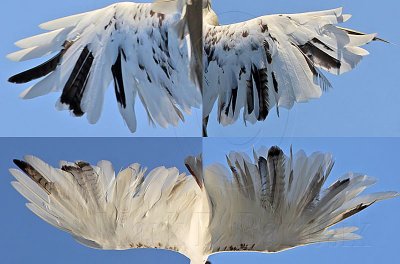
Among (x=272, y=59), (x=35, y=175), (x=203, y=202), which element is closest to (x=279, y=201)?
(x=203, y=202)

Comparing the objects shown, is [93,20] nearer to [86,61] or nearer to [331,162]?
[86,61]

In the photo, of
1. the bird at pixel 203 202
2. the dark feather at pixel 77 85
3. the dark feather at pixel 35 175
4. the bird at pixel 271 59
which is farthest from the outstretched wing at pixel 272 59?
the dark feather at pixel 35 175

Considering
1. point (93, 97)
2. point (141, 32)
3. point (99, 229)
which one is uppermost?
point (141, 32)

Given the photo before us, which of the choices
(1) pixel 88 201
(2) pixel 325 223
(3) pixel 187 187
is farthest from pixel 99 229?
(2) pixel 325 223

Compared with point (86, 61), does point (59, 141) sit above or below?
below

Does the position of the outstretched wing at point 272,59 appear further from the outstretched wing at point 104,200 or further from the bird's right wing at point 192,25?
the outstretched wing at point 104,200

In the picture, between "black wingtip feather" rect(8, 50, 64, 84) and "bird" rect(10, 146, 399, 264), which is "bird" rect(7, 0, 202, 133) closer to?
"black wingtip feather" rect(8, 50, 64, 84)
